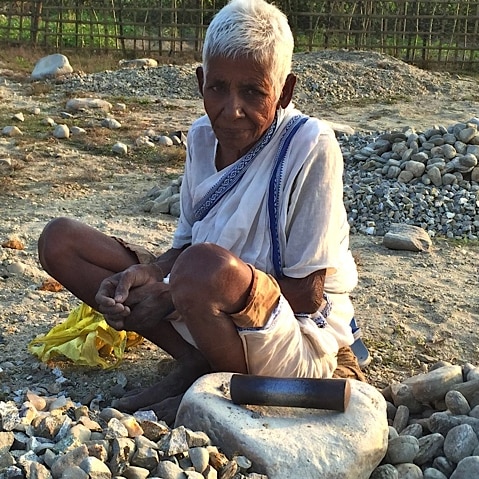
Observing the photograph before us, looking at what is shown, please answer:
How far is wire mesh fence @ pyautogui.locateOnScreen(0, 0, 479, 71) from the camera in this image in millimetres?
13758

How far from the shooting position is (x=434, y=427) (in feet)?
9.17

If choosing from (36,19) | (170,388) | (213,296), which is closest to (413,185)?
(170,388)

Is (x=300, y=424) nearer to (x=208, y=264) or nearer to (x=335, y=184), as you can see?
(x=208, y=264)

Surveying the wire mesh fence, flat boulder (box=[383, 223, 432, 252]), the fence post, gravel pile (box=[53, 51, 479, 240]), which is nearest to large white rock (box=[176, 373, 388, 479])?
flat boulder (box=[383, 223, 432, 252])

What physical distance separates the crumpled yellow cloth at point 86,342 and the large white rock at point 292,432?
0.94 meters

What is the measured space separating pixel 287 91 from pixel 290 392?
1.00 m

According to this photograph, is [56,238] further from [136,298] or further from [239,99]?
[239,99]

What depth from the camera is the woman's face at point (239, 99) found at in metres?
2.60

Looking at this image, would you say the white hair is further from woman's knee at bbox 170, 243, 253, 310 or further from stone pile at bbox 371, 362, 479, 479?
stone pile at bbox 371, 362, 479, 479

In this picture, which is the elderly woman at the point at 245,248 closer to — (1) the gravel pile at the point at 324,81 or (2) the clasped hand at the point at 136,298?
(2) the clasped hand at the point at 136,298

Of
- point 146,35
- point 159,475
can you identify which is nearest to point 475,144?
point 159,475

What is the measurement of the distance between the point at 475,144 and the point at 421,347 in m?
3.21

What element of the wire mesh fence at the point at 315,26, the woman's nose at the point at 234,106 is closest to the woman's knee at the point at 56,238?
the woman's nose at the point at 234,106

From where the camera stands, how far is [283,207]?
270 cm
